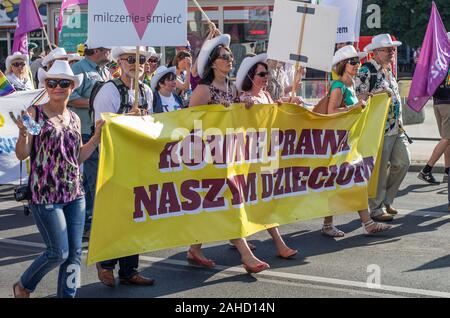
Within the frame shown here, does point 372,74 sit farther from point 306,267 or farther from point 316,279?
point 316,279

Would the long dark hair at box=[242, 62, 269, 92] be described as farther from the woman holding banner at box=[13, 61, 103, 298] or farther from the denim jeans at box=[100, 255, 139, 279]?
the woman holding banner at box=[13, 61, 103, 298]

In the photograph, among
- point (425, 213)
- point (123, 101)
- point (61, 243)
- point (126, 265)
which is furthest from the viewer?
point (425, 213)

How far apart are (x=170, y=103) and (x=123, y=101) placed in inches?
62.6

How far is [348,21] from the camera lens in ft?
33.3

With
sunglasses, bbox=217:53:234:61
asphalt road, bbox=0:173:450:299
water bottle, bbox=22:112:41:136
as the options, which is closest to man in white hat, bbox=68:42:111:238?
asphalt road, bbox=0:173:450:299

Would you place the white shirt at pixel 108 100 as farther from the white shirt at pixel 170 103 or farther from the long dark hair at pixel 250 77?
the white shirt at pixel 170 103

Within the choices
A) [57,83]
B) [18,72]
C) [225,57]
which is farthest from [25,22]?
[57,83]

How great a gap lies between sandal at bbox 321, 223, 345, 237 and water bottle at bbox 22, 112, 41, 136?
3750 millimetres

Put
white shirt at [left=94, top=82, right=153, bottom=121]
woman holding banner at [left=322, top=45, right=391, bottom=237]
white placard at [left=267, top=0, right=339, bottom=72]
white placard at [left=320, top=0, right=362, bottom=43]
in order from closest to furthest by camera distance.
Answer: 1. white shirt at [left=94, top=82, right=153, bottom=121]
2. white placard at [left=267, top=0, right=339, bottom=72]
3. woman holding banner at [left=322, top=45, right=391, bottom=237]
4. white placard at [left=320, top=0, right=362, bottom=43]

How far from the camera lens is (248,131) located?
679 cm

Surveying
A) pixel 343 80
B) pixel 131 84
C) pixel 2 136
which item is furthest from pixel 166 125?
pixel 2 136

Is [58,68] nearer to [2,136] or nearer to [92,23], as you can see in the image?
[92,23]

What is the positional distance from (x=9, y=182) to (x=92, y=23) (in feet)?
15.2

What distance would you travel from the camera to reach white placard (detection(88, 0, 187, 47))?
19.9ft
